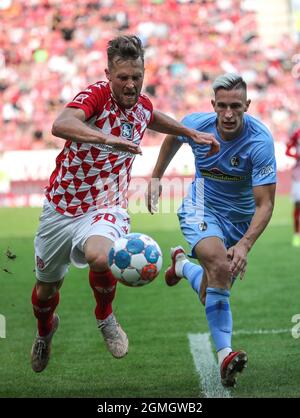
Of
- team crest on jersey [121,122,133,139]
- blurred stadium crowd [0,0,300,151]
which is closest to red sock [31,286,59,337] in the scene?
team crest on jersey [121,122,133,139]

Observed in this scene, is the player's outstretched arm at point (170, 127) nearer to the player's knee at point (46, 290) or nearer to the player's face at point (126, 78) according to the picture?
the player's face at point (126, 78)

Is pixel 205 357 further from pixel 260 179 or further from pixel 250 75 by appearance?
pixel 250 75

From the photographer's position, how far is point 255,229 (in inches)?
234

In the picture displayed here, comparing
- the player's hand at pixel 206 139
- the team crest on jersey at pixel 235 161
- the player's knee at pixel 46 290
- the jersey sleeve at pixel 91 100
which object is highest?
the jersey sleeve at pixel 91 100

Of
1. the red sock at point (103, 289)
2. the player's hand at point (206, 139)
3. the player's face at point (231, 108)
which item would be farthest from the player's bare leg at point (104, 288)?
the player's face at point (231, 108)

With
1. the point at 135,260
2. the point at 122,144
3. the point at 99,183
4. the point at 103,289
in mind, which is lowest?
the point at 103,289

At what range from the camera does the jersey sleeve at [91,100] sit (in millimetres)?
5555

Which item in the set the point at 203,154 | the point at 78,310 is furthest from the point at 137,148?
the point at 78,310

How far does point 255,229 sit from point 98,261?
1.13m

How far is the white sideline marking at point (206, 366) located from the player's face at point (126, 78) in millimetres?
1946

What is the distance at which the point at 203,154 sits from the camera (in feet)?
21.5

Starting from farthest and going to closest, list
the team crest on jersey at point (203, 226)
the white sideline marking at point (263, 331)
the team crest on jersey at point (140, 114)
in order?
1. the white sideline marking at point (263, 331)
2. the team crest on jersey at point (203, 226)
3. the team crest on jersey at point (140, 114)

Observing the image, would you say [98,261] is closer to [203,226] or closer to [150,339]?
[203,226]

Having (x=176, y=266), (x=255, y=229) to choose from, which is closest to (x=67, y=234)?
(x=255, y=229)
